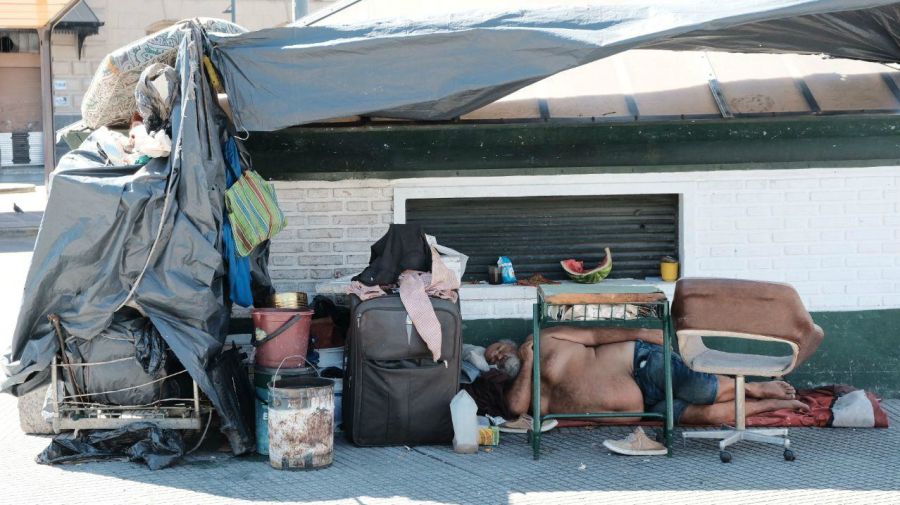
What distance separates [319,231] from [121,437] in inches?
79.2

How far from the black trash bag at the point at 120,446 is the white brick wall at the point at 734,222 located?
168cm

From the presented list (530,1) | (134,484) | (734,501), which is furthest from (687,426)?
(134,484)

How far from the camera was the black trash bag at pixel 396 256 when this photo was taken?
259 inches

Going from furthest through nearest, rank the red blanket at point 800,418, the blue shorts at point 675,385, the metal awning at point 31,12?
the metal awning at point 31,12 → the red blanket at point 800,418 → the blue shorts at point 675,385

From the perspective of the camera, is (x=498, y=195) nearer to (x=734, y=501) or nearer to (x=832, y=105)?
(x=832, y=105)

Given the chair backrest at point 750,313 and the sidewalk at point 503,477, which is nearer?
the sidewalk at point 503,477

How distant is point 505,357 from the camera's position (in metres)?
7.15

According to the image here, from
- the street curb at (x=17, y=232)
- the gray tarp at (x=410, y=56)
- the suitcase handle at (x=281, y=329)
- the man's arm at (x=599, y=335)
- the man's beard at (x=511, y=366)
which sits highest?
the gray tarp at (x=410, y=56)

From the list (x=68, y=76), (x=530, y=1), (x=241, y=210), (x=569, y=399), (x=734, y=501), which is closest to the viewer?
(x=734, y=501)

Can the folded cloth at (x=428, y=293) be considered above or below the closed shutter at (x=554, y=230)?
below

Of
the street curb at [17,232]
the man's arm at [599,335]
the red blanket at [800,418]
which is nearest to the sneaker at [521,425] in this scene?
the red blanket at [800,418]

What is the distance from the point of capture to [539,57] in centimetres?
607

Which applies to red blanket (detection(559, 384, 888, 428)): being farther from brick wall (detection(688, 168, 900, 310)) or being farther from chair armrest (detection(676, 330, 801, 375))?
brick wall (detection(688, 168, 900, 310))

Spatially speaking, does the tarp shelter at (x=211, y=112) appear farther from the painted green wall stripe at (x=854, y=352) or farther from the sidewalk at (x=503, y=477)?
the painted green wall stripe at (x=854, y=352)
